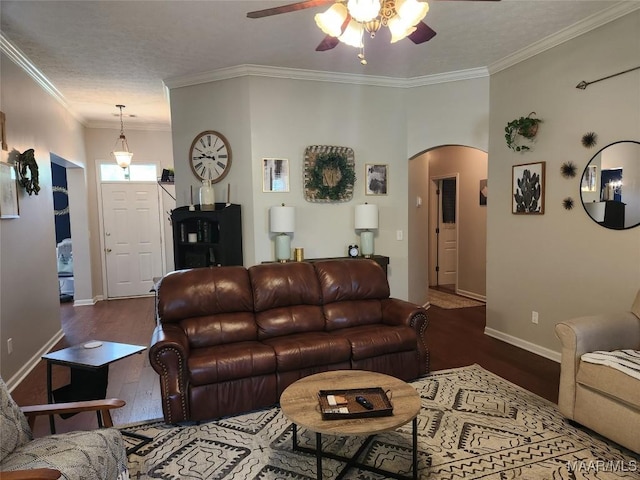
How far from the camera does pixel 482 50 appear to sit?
3932mm

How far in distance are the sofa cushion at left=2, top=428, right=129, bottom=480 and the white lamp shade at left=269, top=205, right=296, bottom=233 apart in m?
2.64

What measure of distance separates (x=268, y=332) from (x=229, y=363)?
0.52 m

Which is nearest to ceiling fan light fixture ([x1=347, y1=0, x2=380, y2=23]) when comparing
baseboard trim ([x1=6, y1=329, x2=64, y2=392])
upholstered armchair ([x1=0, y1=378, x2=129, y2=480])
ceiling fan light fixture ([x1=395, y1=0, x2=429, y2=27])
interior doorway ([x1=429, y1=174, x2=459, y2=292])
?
ceiling fan light fixture ([x1=395, y1=0, x2=429, y2=27])

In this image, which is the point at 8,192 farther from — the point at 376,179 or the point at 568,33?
the point at 568,33

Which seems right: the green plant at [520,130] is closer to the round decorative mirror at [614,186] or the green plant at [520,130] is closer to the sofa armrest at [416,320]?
the round decorative mirror at [614,186]

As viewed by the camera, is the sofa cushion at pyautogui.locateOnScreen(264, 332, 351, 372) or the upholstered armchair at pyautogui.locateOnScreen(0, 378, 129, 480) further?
the sofa cushion at pyautogui.locateOnScreen(264, 332, 351, 372)

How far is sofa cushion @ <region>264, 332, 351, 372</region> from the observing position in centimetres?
289

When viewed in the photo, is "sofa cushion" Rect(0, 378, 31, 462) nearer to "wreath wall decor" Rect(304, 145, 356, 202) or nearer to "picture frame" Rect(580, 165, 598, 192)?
"wreath wall decor" Rect(304, 145, 356, 202)

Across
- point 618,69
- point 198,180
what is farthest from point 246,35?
point 618,69

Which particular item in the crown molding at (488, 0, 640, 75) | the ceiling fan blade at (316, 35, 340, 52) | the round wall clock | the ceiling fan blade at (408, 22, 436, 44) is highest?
the crown molding at (488, 0, 640, 75)

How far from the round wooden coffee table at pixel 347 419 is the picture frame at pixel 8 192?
9.41 ft

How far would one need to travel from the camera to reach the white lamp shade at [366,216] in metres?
4.57

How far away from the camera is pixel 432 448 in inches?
94.0

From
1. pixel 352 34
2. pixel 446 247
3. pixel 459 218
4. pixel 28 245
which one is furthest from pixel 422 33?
pixel 446 247
